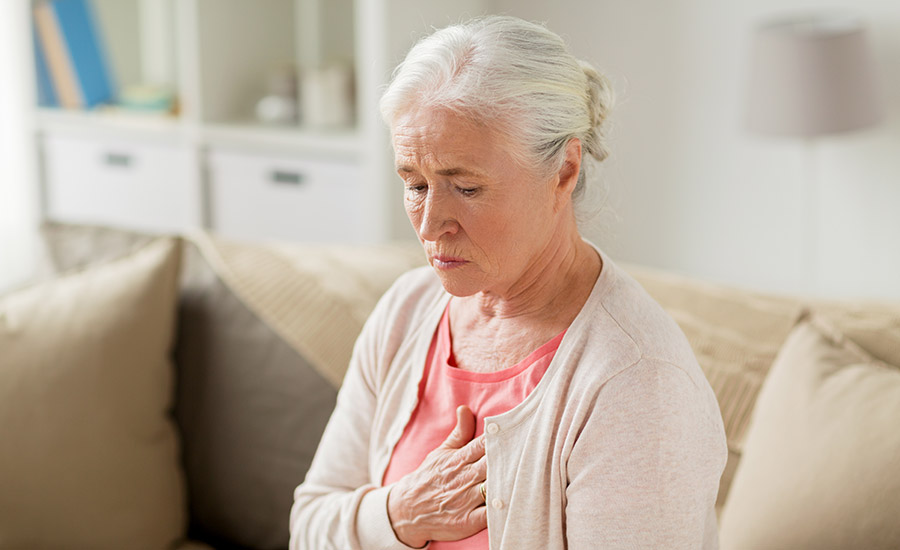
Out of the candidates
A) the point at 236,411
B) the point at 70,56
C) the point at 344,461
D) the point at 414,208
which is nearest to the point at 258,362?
the point at 236,411

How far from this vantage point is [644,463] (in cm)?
95

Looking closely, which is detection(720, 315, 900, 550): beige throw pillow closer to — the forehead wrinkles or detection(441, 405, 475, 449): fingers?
detection(441, 405, 475, 449): fingers

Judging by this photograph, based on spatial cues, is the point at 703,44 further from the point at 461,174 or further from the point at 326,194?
the point at 461,174

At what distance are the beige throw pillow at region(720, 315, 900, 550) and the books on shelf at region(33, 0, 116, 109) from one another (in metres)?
2.97

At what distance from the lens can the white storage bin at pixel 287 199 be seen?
3.17 meters

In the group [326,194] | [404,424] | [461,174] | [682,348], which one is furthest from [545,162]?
[326,194]

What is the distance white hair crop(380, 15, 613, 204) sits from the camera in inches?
37.9

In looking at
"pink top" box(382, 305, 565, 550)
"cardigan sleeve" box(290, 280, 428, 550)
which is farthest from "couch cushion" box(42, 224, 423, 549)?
"pink top" box(382, 305, 565, 550)

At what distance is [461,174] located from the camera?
3.23ft

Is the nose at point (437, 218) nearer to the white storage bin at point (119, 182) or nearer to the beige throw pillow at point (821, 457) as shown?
the beige throw pillow at point (821, 457)

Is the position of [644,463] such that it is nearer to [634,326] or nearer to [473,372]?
[634,326]

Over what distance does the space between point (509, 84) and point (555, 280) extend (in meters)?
0.23

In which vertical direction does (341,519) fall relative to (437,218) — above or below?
below

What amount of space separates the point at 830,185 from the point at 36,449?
2346 millimetres
